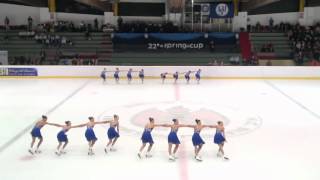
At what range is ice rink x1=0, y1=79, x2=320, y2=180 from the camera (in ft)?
23.3

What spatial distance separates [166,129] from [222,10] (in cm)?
1797

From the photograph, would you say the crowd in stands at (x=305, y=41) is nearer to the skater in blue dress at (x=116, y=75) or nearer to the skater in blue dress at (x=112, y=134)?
the skater in blue dress at (x=116, y=75)

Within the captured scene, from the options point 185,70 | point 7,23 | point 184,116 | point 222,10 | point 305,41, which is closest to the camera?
point 184,116

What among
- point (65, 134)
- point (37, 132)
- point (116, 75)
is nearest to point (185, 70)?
point (116, 75)

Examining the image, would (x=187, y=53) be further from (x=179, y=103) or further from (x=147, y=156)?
(x=147, y=156)

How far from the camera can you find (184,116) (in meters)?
11.1

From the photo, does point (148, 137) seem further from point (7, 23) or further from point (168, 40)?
point (7, 23)

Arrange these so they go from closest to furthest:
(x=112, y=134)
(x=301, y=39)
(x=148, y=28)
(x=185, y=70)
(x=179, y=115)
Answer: (x=112, y=134)
(x=179, y=115)
(x=185, y=70)
(x=301, y=39)
(x=148, y=28)

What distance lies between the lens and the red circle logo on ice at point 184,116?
32.0ft

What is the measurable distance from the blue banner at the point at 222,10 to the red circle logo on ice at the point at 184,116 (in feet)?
47.7

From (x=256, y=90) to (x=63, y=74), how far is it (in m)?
8.50

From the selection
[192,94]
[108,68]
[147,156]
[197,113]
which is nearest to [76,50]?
[108,68]

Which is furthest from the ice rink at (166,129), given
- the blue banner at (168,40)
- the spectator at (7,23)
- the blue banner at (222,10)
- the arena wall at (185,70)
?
the blue banner at (222,10)

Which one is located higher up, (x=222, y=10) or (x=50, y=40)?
(x=222, y=10)
